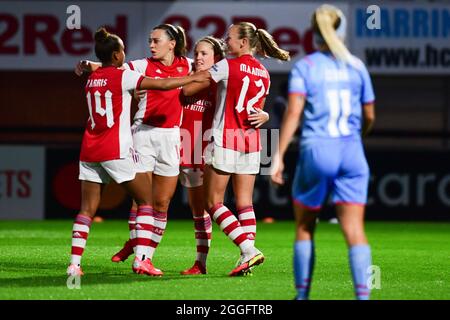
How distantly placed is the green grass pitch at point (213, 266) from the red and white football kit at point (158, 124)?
0.92 m

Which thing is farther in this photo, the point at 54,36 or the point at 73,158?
the point at 54,36

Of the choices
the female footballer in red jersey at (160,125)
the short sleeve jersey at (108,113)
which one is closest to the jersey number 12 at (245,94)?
the female footballer in red jersey at (160,125)

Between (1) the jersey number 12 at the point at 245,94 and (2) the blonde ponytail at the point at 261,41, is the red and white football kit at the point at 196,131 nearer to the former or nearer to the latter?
(1) the jersey number 12 at the point at 245,94

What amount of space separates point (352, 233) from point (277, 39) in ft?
40.6

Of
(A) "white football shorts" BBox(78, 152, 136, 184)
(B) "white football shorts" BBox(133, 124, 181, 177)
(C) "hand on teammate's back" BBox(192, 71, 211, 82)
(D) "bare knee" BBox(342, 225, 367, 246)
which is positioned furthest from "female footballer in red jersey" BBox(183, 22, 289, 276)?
(D) "bare knee" BBox(342, 225, 367, 246)

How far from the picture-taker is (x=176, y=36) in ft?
30.2

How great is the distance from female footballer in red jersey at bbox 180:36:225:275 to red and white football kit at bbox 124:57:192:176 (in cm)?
18

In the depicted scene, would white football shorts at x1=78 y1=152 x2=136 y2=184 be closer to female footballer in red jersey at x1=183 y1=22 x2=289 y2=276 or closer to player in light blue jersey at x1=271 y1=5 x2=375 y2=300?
female footballer in red jersey at x1=183 y1=22 x2=289 y2=276

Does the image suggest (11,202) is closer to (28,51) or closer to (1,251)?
(28,51)

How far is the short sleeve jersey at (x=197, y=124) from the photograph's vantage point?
9.35 meters

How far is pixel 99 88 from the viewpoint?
8.66 metres

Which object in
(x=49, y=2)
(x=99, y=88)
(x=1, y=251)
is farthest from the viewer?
(x=49, y=2)
